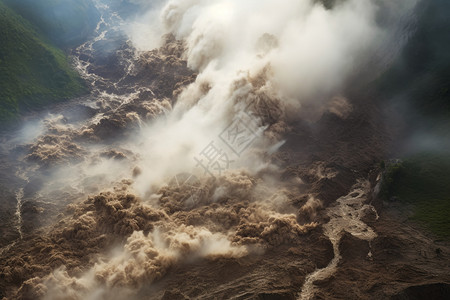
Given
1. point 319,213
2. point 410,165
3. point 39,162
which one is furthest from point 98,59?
point 410,165

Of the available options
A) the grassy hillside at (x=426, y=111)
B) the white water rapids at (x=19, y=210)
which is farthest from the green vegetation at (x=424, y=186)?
the white water rapids at (x=19, y=210)

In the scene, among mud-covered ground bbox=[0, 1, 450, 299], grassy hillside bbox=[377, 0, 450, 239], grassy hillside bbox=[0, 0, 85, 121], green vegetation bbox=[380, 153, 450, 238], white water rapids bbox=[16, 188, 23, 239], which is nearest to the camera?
mud-covered ground bbox=[0, 1, 450, 299]

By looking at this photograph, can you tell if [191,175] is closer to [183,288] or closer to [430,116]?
[183,288]

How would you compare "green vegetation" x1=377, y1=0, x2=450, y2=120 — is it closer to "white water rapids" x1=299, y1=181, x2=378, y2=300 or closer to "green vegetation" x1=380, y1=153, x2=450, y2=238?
"green vegetation" x1=380, y1=153, x2=450, y2=238

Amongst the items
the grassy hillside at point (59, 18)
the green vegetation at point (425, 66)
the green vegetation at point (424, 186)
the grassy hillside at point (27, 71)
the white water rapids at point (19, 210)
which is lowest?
the green vegetation at point (424, 186)

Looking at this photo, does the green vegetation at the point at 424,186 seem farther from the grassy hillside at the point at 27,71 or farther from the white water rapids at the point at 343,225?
the grassy hillside at the point at 27,71

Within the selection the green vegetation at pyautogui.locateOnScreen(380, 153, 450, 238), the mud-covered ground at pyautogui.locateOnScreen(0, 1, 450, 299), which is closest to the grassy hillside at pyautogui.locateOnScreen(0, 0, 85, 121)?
the mud-covered ground at pyautogui.locateOnScreen(0, 1, 450, 299)

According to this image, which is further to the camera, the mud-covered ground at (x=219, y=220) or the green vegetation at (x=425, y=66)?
the green vegetation at (x=425, y=66)

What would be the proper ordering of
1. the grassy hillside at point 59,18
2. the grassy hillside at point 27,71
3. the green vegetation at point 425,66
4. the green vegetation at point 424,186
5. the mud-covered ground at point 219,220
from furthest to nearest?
the grassy hillside at point 59,18, the grassy hillside at point 27,71, the green vegetation at point 425,66, the green vegetation at point 424,186, the mud-covered ground at point 219,220
